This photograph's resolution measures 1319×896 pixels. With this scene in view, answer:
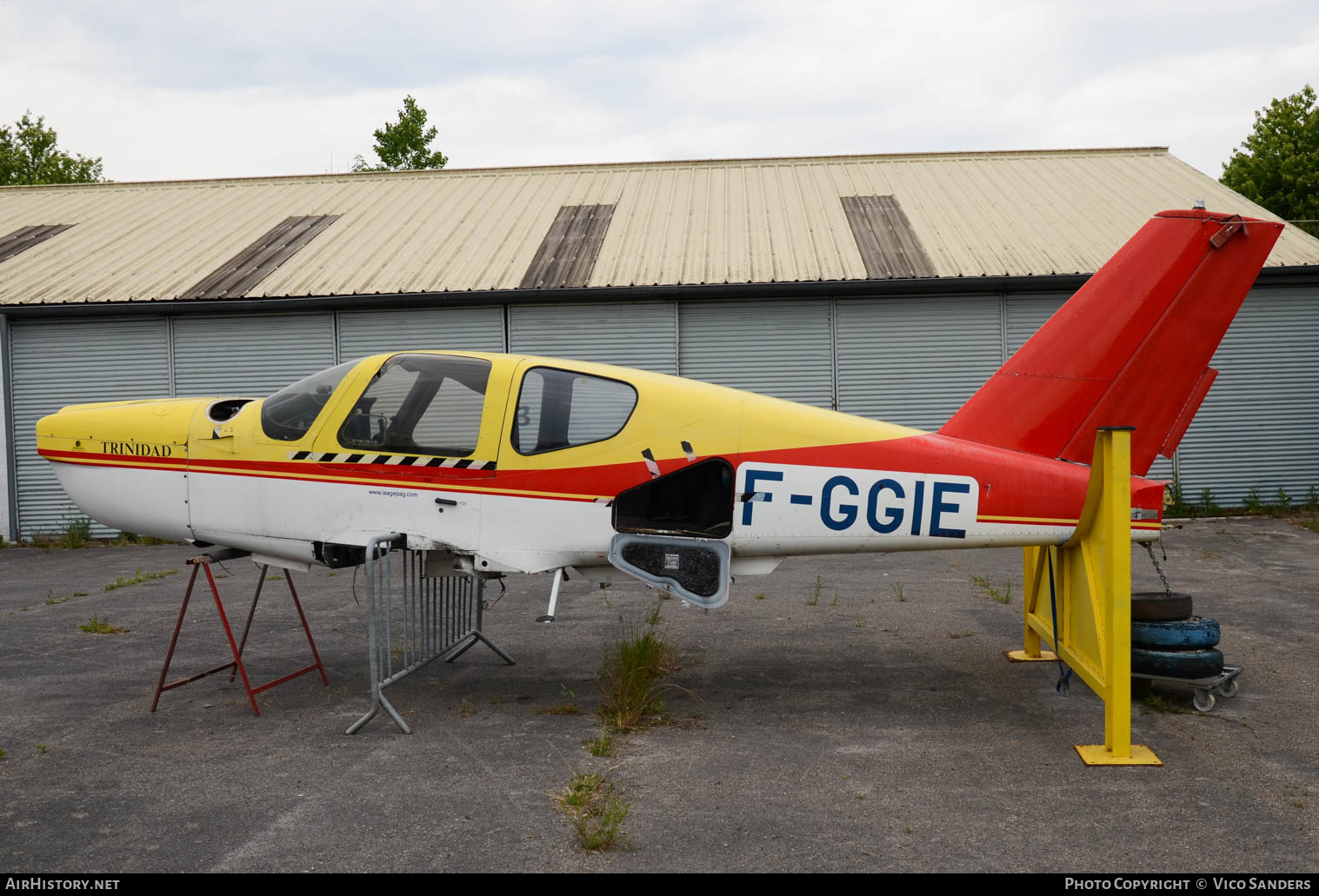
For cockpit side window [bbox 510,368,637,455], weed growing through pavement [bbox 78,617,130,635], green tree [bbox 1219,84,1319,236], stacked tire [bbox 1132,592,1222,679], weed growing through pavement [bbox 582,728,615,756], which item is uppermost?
green tree [bbox 1219,84,1319,236]

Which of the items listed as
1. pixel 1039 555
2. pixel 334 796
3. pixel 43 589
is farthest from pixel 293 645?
pixel 1039 555

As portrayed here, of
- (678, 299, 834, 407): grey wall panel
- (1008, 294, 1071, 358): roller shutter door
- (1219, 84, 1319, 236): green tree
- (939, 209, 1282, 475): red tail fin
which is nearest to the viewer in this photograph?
(939, 209, 1282, 475): red tail fin

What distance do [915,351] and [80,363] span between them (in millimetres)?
14034

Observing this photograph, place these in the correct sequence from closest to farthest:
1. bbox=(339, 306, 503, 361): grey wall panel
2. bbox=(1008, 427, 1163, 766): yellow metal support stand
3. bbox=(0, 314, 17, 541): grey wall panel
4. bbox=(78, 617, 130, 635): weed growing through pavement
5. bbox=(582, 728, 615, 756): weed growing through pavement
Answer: bbox=(1008, 427, 1163, 766): yellow metal support stand
bbox=(582, 728, 615, 756): weed growing through pavement
bbox=(78, 617, 130, 635): weed growing through pavement
bbox=(339, 306, 503, 361): grey wall panel
bbox=(0, 314, 17, 541): grey wall panel

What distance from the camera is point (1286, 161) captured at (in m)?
40.6

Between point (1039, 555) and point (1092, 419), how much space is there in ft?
4.80

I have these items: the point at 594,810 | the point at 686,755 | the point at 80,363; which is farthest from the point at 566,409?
the point at 80,363

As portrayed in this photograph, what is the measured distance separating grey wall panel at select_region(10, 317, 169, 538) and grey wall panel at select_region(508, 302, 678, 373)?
20.1 ft

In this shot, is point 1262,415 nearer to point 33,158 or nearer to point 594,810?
point 594,810

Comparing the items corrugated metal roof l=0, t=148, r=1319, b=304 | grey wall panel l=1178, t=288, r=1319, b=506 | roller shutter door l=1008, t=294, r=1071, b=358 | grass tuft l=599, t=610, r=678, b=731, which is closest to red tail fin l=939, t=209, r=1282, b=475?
grass tuft l=599, t=610, r=678, b=731

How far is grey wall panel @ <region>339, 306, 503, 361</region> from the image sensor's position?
15.8 m

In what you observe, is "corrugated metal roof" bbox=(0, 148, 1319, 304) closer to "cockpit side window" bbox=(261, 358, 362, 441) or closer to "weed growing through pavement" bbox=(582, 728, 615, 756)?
"cockpit side window" bbox=(261, 358, 362, 441)

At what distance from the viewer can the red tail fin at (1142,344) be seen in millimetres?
5652

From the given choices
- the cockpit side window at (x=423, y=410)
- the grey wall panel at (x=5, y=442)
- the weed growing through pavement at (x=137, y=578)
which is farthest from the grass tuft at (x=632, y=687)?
the grey wall panel at (x=5, y=442)
